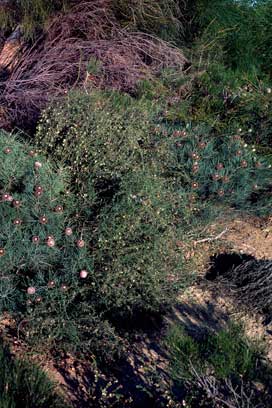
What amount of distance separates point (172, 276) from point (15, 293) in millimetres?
966

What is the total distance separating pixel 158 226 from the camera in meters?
3.82

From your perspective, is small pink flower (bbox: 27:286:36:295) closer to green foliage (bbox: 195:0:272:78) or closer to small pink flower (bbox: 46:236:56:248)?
small pink flower (bbox: 46:236:56:248)

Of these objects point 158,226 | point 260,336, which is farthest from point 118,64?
point 260,336

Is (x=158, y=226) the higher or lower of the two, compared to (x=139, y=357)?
higher

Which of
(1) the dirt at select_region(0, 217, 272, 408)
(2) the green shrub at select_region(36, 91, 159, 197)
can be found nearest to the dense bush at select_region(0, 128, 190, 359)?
(1) the dirt at select_region(0, 217, 272, 408)

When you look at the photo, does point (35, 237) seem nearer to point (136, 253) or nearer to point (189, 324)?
point (136, 253)

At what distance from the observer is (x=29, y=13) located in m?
6.22

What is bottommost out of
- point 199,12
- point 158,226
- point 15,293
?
point 15,293

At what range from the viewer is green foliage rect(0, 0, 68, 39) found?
6137 millimetres

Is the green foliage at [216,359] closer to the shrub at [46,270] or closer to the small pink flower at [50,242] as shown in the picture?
the shrub at [46,270]

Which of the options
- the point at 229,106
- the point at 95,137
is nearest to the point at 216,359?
the point at 95,137

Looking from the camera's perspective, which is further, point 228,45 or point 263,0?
point 263,0

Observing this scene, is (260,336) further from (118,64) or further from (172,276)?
(118,64)

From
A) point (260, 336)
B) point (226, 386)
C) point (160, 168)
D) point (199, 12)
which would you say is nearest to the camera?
point (226, 386)
